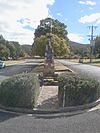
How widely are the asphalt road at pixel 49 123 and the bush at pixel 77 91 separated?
91 cm

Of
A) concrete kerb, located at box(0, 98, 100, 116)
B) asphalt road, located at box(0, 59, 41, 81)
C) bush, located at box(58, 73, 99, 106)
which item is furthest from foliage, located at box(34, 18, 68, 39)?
concrete kerb, located at box(0, 98, 100, 116)

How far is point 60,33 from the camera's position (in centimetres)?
8081

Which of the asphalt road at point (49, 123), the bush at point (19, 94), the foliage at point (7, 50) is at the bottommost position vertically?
the foliage at point (7, 50)

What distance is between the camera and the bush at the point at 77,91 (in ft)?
34.7

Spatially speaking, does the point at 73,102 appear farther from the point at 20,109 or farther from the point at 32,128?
the point at 32,128

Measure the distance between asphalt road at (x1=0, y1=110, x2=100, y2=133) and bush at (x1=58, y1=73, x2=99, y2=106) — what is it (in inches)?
35.7

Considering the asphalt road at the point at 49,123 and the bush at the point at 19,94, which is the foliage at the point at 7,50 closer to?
the bush at the point at 19,94

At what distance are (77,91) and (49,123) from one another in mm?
2337

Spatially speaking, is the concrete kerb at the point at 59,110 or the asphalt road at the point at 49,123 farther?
the concrete kerb at the point at 59,110

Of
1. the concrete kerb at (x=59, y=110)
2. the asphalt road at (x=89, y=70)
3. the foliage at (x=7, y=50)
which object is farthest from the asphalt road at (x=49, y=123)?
the foliage at (x=7, y=50)

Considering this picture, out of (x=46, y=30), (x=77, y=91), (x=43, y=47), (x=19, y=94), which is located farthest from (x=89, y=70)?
(x=46, y=30)

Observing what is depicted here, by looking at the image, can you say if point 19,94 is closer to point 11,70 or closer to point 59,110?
point 59,110

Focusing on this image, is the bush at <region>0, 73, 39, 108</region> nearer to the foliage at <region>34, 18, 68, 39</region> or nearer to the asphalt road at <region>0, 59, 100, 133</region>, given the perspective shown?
the asphalt road at <region>0, 59, 100, 133</region>

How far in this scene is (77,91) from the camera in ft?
34.9
